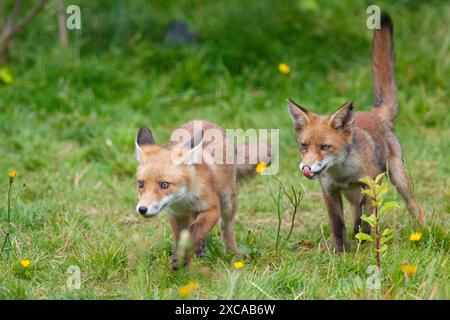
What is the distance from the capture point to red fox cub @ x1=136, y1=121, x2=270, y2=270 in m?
5.48

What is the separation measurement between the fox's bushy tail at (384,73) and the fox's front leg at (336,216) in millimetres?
1119

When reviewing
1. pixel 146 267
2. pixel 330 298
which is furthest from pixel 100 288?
pixel 330 298

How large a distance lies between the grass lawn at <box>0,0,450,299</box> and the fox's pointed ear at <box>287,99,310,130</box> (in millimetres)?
529

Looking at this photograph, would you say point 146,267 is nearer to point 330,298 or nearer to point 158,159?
point 158,159

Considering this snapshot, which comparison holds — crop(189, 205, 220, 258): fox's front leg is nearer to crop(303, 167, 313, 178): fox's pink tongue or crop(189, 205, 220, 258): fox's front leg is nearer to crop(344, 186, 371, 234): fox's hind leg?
crop(303, 167, 313, 178): fox's pink tongue

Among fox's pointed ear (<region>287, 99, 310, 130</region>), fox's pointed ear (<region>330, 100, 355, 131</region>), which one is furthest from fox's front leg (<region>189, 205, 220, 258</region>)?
fox's pointed ear (<region>330, 100, 355, 131</region>)

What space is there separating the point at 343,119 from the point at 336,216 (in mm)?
809

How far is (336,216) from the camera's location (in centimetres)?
644

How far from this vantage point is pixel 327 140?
6184 millimetres

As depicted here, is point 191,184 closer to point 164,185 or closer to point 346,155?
point 164,185

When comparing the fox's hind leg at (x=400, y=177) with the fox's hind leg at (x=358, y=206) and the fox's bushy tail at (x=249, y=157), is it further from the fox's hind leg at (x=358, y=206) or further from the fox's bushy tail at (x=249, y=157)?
the fox's bushy tail at (x=249, y=157)

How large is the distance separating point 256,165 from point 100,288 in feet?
6.08

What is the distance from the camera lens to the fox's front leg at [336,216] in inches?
253

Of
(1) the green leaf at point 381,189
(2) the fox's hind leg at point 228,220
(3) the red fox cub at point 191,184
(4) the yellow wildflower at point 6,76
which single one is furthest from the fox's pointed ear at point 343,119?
(4) the yellow wildflower at point 6,76
